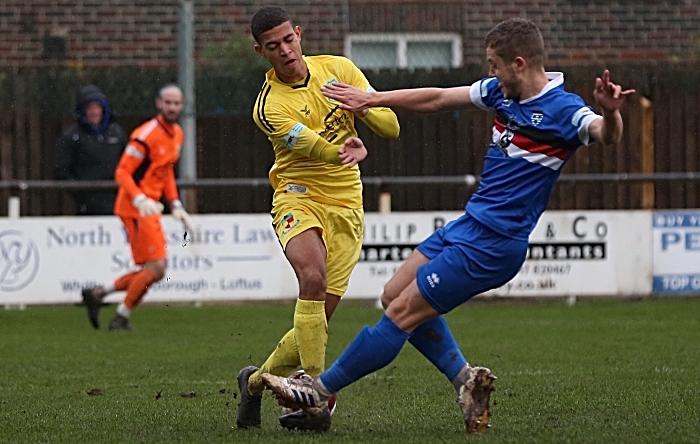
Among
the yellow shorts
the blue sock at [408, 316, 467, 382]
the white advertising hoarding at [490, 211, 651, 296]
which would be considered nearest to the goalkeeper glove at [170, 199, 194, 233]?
the white advertising hoarding at [490, 211, 651, 296]

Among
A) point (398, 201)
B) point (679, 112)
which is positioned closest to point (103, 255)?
point (398, 201)

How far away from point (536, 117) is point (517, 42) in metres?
0.33

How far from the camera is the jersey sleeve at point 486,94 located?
5887 millimetres

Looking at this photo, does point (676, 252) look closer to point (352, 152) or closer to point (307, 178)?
point (307, 178)

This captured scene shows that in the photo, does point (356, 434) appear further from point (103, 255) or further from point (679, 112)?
point (679, 112)

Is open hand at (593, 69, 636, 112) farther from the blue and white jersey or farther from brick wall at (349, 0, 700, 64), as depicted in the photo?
brick wall at (349, 0, 700, 64)

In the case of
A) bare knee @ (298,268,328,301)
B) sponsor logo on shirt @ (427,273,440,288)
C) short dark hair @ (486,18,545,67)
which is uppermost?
short dark hair @ (486,18,545,67)

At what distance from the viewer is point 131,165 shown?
12.3 m

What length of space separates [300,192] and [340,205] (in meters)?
0.22

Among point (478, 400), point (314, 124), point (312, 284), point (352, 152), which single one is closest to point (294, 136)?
point (314, 124)

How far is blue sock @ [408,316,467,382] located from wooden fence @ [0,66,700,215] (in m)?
9.03

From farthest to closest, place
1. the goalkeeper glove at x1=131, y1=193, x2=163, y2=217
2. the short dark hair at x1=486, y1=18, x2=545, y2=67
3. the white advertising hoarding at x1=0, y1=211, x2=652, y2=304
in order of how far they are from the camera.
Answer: the white advertising hoarding at x1=0, y1=211, x2=652, y2=304 → the goalkeeper glove at x1=131, y1=193, x2=163, y2=217 → the short dark hair at x1=486, y1=18, x2=545, y2=67

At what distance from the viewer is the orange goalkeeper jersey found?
12.3 m

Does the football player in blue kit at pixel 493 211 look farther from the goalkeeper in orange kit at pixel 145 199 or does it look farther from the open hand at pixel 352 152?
the goalkeeper in orange kit at pixel 145 199
